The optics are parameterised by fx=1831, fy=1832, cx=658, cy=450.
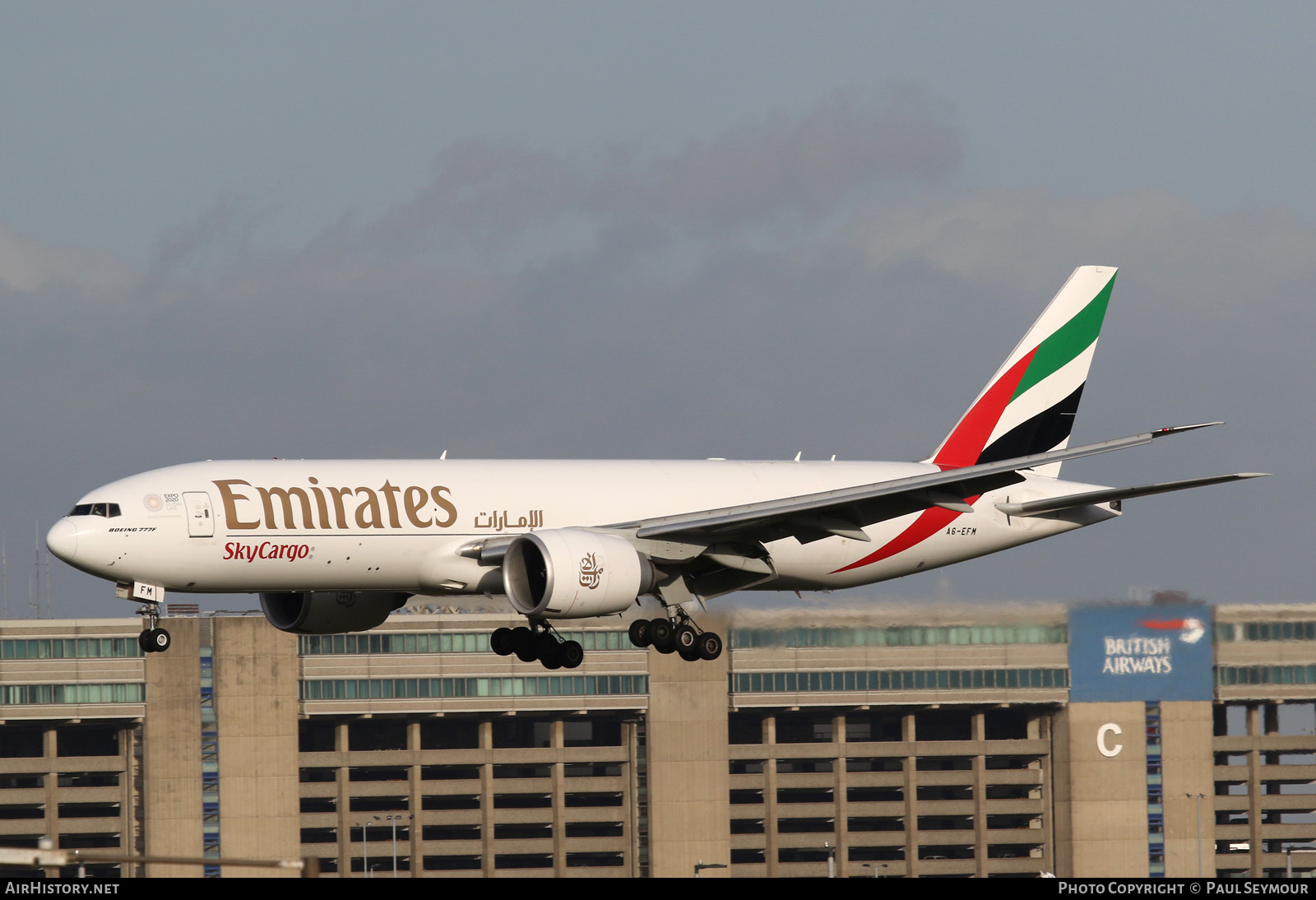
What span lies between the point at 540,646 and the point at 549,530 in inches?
205

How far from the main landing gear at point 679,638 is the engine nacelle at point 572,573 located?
2.42 m

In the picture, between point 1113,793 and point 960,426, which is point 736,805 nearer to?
point 1113,793

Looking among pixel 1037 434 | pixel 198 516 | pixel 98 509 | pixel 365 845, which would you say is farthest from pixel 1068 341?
pixel 365 845

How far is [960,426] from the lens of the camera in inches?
2021

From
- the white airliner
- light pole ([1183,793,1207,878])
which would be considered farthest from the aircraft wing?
light pole ([1183,793,1207,878])

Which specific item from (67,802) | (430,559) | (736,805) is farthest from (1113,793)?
(430,559)

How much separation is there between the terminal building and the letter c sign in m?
A: 0.28

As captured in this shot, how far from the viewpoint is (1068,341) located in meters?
52.8

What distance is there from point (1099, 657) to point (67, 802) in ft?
270

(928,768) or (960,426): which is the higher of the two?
(960,426)

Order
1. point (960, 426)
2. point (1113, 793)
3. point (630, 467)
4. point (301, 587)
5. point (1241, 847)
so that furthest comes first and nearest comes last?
point (1241, 847) → point (1113, 793) → point (960, 426) → point (630, 467) → point (301, 587)

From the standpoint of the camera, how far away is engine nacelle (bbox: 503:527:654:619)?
1608 inches

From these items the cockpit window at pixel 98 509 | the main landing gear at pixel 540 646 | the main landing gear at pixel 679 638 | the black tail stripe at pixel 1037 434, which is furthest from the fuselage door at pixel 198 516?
the black tail stripe at pixel 1037 434

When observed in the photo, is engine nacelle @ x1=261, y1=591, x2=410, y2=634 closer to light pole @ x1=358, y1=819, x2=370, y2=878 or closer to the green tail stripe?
the green tail stripe
